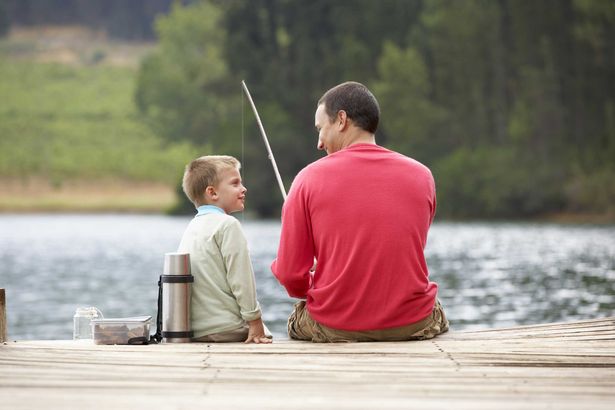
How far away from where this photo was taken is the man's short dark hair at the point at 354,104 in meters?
3.79

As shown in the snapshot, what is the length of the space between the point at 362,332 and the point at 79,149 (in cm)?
6337

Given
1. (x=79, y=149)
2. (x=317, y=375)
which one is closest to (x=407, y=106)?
(x=79, y=149)

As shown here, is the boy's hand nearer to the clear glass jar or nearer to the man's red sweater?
the man's red sweater

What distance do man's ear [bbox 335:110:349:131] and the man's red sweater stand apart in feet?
0.25

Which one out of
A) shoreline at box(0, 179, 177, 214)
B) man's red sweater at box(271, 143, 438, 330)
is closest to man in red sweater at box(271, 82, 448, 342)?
man's red sweater at box(271, 143, 438, 330)

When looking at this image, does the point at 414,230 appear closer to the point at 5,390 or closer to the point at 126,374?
the point at 126,374

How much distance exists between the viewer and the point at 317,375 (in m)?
3.16

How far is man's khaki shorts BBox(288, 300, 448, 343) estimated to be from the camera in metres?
3.89

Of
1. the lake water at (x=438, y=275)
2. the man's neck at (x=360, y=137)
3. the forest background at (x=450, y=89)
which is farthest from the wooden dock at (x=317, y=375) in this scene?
the forest background at (x=450, y=89)

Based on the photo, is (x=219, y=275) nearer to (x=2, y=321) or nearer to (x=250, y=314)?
(x=250, y=314)

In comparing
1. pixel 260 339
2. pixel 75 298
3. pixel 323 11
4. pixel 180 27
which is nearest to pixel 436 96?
pixel 323 11

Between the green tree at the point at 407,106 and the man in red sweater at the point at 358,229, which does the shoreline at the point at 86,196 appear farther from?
the man in red sweater at the point at 358,229

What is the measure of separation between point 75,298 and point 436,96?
30.6m

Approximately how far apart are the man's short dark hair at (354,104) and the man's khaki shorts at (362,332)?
68 cm
